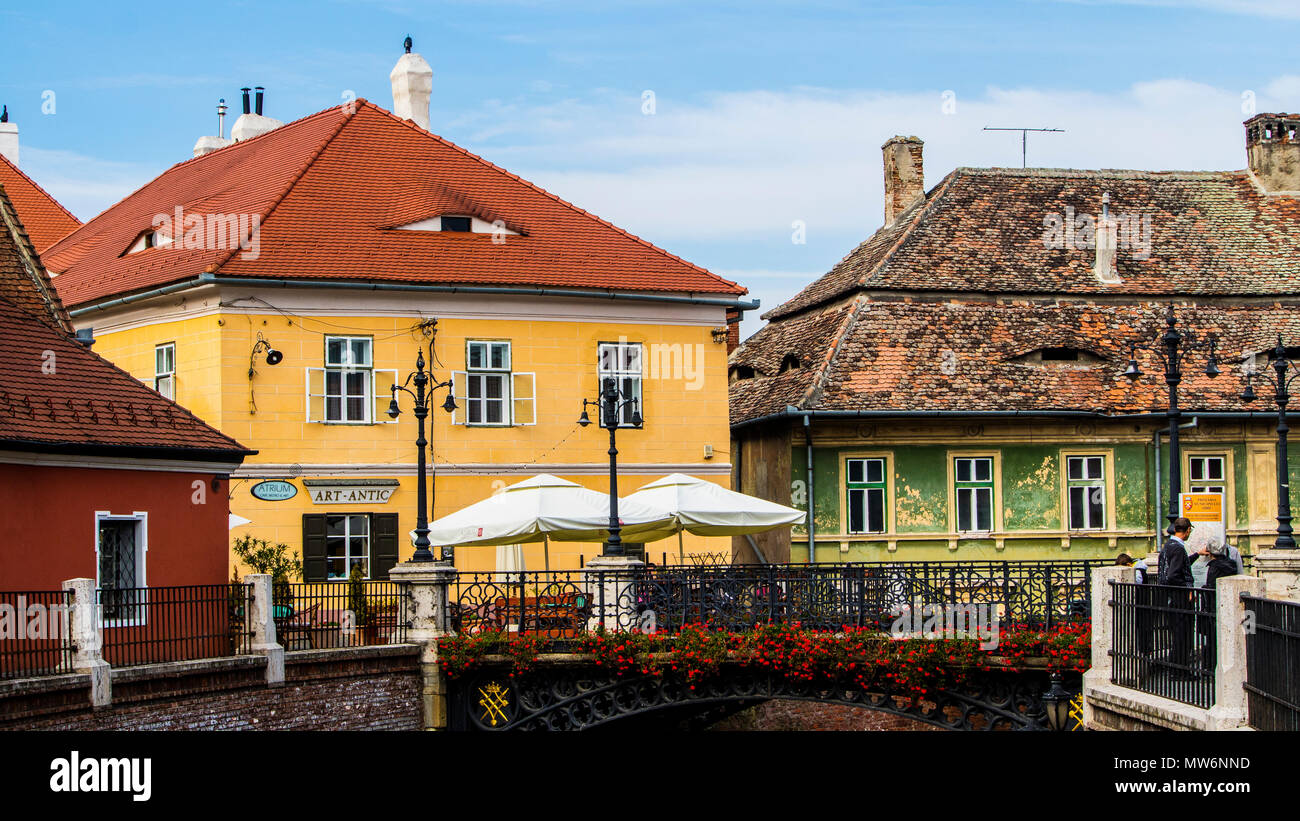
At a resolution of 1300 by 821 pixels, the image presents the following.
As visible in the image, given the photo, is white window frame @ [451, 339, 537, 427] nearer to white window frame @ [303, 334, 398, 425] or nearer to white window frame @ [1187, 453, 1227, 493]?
white window frame @ [303, 334, 398, 425]

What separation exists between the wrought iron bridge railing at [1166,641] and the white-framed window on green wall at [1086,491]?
15.6 meters

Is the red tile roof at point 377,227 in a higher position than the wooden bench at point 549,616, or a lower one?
higher

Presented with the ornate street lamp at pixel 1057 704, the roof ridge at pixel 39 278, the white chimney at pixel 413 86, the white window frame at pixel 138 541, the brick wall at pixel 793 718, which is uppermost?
the white chimney at pixel 413 86

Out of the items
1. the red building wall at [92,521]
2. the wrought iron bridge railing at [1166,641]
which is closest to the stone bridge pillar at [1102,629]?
the wrought iron bridge railing at [1166,641]

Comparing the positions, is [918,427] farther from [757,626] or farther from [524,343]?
[757,626]

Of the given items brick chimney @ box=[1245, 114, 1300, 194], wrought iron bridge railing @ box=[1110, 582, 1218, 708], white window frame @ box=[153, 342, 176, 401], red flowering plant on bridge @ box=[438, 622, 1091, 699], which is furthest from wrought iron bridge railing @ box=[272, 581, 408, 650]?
brick chimney @ box=[1245, 114, 1300, 194]

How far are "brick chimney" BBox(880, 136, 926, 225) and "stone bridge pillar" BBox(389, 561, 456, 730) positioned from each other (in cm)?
1860

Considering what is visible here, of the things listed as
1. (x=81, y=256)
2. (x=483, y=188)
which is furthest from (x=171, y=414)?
Result: (x=81, y=256)

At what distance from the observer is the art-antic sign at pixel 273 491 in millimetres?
28578

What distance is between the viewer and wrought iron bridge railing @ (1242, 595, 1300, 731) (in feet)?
42.4

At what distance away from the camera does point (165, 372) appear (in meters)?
30.5

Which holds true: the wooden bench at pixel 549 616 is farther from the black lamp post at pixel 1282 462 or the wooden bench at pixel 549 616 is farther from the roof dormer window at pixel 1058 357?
the roof dormer window at pixel 1058 357

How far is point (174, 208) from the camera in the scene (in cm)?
3466
